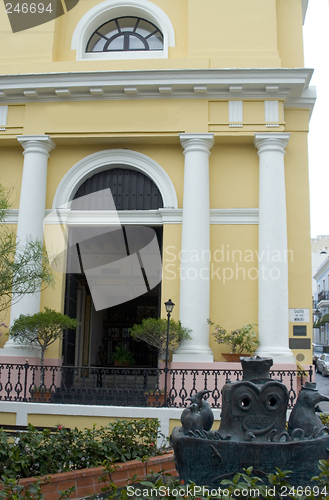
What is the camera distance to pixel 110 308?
19078 mm

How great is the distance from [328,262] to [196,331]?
117 ft

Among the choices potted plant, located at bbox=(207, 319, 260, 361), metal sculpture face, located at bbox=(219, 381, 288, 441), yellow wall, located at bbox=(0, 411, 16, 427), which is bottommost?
yellow wall, located at bbox=(0, 411, 16, 427)

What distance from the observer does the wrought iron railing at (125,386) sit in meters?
10.5

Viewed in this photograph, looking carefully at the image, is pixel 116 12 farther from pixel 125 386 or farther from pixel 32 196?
pixel 125 386

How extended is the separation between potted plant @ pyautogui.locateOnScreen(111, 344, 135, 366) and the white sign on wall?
7.15m

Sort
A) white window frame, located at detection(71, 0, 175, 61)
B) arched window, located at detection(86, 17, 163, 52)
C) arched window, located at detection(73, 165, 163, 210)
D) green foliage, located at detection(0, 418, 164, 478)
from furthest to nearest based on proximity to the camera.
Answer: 1. arched window, located at detection(86, 17, 163, 52)
2. white window frame, located at detection(71, 0, 175, 61)
3. arched window, located at detection(73, 165, 163, 210)
4. green foliage, located at detection(0, 418, 164, 478)

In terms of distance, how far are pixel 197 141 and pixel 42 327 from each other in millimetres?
5747

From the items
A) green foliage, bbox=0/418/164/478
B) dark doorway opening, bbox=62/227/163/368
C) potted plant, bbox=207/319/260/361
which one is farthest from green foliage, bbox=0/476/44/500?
dark doorway opening, bbox=62/227/163/368

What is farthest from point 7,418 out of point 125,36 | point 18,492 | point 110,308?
point 125,36

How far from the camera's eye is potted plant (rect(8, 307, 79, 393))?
11344 millimetres

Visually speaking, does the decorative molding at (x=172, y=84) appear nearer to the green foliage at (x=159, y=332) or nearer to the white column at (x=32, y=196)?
the white column at (x=32, y=196)

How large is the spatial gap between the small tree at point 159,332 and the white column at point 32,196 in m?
2.72

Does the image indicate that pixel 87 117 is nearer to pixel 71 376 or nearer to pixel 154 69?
pixel 154 69

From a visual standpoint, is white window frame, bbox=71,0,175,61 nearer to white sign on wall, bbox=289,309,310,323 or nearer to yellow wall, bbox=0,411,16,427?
white sign on wall, bbox=289,309,310,323
